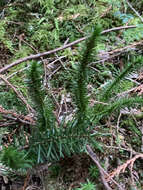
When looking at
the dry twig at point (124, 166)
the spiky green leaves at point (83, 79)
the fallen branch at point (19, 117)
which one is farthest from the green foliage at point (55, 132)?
the dry twig at point (124, 166)

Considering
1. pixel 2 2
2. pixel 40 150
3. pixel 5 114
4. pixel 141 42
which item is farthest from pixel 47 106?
pixel 2 2

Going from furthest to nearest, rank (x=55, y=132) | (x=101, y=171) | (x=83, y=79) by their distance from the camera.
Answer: (x=101, y=171) → (x=55, y=132) → (x=83, y=79)

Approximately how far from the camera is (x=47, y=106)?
118 centimetres

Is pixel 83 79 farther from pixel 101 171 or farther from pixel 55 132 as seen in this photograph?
pixel 101 171

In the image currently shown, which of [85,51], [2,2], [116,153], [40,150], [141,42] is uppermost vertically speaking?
[2,2]

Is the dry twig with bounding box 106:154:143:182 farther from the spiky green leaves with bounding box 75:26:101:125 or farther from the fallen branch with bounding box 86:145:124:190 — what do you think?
the spiky green leaves with bounding box 75:26:101:125

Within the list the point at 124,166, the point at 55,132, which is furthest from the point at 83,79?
the point at 124,166

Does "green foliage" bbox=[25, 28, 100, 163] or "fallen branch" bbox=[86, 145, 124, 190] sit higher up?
"green foliage" bbox=[25, 28, 100, 163]

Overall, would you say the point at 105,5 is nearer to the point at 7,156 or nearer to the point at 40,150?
the point at 40,150

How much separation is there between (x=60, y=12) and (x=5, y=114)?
1.35 m

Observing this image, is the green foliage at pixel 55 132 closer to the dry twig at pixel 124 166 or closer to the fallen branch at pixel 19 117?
the fallen branch at pixel 19 117

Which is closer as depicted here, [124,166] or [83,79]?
[83,79]

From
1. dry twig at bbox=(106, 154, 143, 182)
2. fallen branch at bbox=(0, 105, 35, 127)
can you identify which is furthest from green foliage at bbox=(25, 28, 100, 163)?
dry twig at bbox=(106, 154, 143, 182)

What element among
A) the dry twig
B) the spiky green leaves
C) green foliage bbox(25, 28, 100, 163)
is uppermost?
the spiky green leaves
